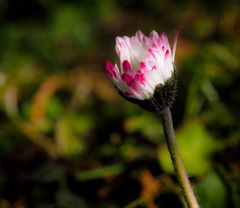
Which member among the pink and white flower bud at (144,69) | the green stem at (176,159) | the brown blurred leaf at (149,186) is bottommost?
the green stem at (176,159)

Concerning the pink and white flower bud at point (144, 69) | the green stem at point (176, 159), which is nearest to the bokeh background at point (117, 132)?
the green stem at point (176, 159)

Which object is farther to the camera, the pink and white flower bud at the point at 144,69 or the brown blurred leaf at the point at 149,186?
the brown blurred leaf at the point at 149,186

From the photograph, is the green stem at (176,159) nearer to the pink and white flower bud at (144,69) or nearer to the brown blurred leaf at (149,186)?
the pink and white flower bud at (144,69)

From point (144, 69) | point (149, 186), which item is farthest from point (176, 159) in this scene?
point (149, 186)

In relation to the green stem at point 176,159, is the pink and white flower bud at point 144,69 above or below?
above

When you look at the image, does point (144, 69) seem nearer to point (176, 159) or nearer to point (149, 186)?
point (176, 159)

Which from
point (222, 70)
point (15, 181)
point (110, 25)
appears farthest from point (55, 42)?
point (15, 181)

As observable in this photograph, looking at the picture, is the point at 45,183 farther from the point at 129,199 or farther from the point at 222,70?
the point at 222,70
